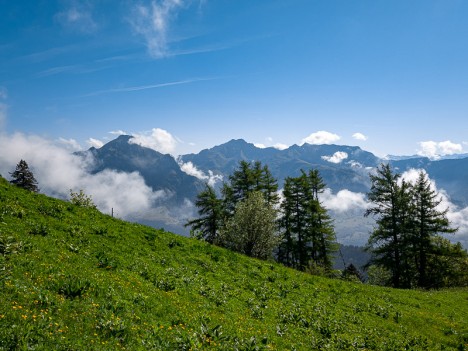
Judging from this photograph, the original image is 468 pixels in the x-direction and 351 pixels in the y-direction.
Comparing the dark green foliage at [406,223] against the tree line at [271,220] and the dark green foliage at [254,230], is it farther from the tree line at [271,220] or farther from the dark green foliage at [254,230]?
the dark green foliage at [254,230]

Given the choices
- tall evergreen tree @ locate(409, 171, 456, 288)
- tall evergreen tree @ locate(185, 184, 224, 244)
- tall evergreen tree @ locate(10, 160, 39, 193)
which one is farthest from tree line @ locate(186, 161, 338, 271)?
tall evergreen tree @ locate(10, 160, 39, 193)

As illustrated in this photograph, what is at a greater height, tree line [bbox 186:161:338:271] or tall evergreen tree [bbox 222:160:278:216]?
tall evergreen tree [bbox 222:160:278:216]

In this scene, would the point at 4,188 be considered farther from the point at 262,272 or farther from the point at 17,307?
the point at 262,272

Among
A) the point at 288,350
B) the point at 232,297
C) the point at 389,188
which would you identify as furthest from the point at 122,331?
the point at 389,188

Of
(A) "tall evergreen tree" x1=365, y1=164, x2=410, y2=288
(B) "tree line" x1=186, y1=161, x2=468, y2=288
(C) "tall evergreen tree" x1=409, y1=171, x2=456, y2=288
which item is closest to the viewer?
(C) "tall evergreen tree" x1=409, y1=171, x2=456, y2=288

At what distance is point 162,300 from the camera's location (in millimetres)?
14195

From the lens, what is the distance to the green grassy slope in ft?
33.3

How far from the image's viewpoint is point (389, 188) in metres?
49.3

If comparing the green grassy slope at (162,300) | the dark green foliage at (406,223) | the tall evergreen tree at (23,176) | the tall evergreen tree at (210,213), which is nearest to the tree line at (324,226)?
the dark green foliage at (406,223)

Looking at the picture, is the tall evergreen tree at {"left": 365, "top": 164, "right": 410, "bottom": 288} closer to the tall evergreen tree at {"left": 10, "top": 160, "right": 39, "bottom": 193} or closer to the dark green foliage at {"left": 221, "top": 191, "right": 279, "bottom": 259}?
the dark green foliage at {"left": 221, "top": 191, "right": 279, "bottom": 259}

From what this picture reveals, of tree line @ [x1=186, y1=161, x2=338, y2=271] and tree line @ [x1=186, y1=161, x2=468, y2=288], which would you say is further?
tree line @ [x1=186, y1=161, x2=338, y2=271]

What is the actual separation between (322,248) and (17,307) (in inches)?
2033

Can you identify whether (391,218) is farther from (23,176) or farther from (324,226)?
(23,176)

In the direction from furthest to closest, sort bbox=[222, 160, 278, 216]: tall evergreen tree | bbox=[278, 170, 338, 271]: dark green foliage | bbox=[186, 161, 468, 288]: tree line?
bbox=[222, 160, 278, 216]: tall evergreen tree → bbox=[278, 170, 338, 271]: dark green foliage → bbox=[186, 161, 468, 288]: tree line
